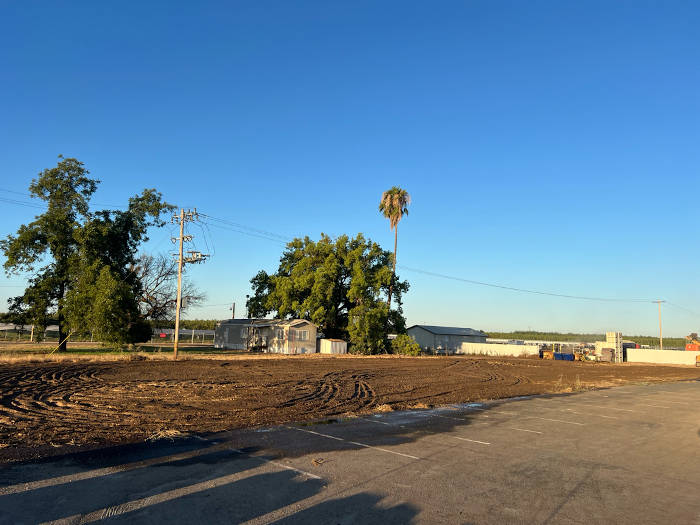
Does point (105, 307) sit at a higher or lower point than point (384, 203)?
lower

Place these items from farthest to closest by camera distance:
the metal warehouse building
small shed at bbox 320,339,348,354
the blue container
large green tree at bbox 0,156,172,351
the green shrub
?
the metal warehouse building, the blue container, the green shrub, small shed at bbox 320,339,348,354, large green tree at bbox 0,156,172,351

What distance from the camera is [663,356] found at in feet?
180

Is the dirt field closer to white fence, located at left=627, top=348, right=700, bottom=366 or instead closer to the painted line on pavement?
the painted line on pavement

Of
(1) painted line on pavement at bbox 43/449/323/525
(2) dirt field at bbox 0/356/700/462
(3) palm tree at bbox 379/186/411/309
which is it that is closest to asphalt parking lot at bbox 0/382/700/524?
(1) painted line on pavement at bbox 43/449/323/525

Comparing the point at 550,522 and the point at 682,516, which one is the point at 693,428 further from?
the point at 550,522

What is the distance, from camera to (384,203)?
5488 centimetres

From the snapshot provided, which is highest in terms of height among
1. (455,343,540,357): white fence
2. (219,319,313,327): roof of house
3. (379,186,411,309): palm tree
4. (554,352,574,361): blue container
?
(379,186,411,309): palm tree

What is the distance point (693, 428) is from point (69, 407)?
16.5 metres

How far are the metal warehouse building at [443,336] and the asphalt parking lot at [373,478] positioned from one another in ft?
173

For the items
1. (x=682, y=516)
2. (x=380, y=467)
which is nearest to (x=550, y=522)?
(x=682, y=516)

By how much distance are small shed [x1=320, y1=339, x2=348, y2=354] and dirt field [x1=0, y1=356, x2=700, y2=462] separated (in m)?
21.8

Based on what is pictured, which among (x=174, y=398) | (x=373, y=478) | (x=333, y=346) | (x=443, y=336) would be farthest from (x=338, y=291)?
(x=373, y=478)

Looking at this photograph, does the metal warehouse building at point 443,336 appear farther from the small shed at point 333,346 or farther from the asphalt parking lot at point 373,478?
the asphalt parking lot at point 373,478

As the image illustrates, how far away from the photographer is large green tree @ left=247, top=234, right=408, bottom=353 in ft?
152
